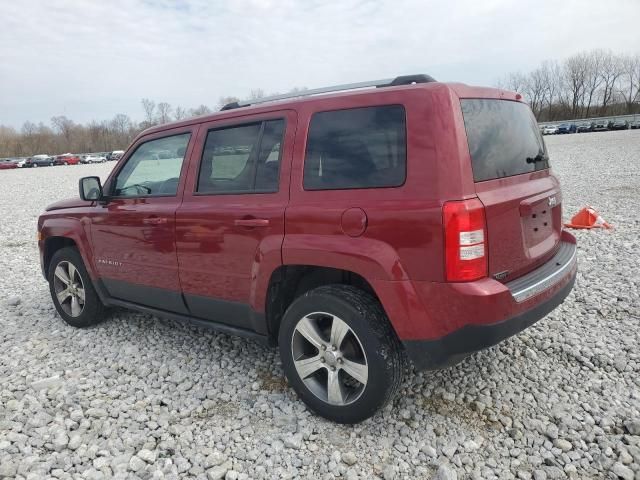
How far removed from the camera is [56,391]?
11.6ft

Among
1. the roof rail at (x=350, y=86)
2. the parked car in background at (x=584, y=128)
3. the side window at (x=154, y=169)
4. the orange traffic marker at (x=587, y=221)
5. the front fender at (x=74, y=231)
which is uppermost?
the roof rail at (x=350, y=86)

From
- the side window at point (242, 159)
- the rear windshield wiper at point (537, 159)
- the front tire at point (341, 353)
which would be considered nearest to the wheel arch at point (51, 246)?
the side window at point (242, 159)

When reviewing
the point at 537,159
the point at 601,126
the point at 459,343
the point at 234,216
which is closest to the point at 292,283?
the point at 234,216

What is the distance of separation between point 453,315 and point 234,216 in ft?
5.06

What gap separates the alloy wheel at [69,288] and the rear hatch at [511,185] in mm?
3813

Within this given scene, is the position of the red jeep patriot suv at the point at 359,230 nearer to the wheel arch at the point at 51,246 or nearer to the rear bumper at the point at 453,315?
the rear bumper at the point at 453,315

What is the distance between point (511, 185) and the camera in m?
2.82

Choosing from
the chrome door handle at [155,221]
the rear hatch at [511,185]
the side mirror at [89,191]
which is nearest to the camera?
the rear hatch at [511,185]

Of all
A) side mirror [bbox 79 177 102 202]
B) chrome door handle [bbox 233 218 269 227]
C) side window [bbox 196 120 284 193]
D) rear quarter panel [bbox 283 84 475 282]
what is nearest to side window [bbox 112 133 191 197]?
side mirror [bbox 79 177 102 202]

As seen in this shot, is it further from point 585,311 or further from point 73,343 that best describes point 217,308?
point 585,311

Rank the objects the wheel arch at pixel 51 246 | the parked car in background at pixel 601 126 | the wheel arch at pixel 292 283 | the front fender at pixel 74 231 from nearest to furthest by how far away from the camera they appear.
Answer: the wheel arch at pixel 292 283
the front fender at pixel 74 231
the wheel arch at pixel 51 246
the parked car in background at pixel 601 126

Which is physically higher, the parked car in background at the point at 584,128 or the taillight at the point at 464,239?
the taillight at the point at 464,239

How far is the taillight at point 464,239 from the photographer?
243cm

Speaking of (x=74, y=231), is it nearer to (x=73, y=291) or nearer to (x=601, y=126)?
(x=73, y=291)
